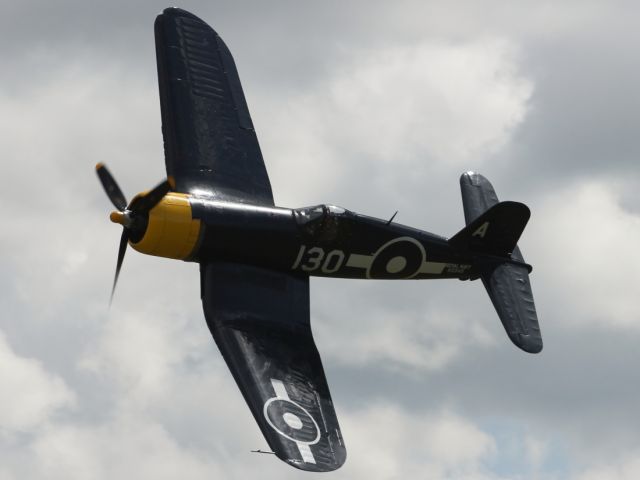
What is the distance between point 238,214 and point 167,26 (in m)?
6.51

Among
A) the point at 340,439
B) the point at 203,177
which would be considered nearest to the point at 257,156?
the point at 203,177

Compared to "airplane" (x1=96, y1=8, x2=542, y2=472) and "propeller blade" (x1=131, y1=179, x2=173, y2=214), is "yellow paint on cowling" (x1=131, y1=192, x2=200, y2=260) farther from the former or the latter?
"propeller blade" (x1=131, y1=179, x2=173, y2=214)

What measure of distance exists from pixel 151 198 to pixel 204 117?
4.35m

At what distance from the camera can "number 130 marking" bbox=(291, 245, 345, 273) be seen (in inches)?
1155

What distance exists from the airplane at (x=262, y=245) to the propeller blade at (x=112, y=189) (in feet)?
0.09

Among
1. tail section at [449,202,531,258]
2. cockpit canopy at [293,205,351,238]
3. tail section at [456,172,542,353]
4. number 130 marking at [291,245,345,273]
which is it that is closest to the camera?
cockpit canopy at [293,205,351,238]

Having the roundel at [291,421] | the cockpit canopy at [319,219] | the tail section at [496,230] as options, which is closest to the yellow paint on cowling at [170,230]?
the cockpit canopy at [319,219]

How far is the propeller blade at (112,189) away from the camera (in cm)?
2866

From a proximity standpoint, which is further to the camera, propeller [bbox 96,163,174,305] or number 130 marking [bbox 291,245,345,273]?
number 130 marking [bbox 291,245,345,273]

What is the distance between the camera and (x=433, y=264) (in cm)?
3127

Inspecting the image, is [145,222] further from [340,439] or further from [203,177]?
[340,439]

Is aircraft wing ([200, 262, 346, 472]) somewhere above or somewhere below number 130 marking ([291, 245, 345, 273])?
below

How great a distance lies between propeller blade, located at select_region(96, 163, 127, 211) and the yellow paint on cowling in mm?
884

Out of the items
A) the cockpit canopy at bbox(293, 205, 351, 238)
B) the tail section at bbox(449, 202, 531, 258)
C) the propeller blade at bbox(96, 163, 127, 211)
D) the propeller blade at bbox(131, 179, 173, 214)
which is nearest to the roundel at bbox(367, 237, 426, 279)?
the tail section at bbox(449, 202, 531, 258)
